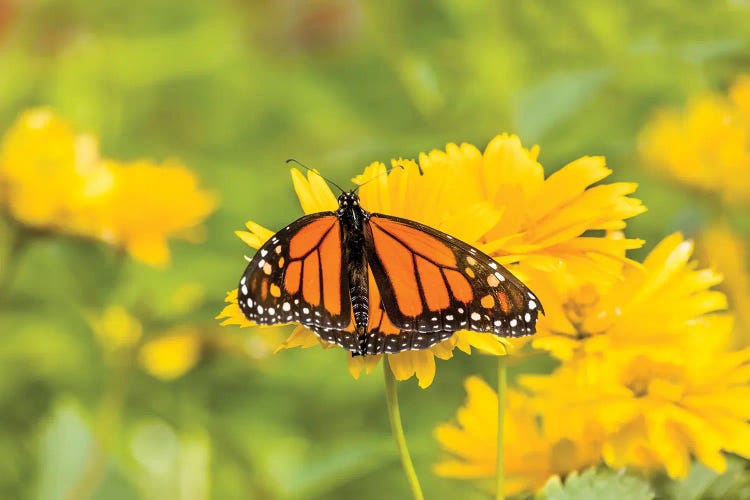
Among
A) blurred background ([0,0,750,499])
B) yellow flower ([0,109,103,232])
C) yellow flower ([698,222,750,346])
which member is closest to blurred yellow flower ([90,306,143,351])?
blurred background ([0,0,750,499])

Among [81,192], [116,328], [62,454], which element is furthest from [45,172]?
[62,454]

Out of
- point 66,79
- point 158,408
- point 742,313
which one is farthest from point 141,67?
point 742,313

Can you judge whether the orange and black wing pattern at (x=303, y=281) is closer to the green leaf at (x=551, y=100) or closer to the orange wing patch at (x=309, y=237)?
the orange wing patch at (x=309, y=237)

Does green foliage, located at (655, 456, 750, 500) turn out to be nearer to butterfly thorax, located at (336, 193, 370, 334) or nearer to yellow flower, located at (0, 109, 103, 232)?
butterfly thorax, located at (336, 193, 370, 334)

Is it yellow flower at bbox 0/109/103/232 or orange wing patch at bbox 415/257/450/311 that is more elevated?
yellow flower at bbox 0/109/103/232

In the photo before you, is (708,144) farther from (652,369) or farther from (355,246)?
(355,246)

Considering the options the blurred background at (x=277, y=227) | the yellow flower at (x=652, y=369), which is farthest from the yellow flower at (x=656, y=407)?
the blurred background at (x=277, y=227)
